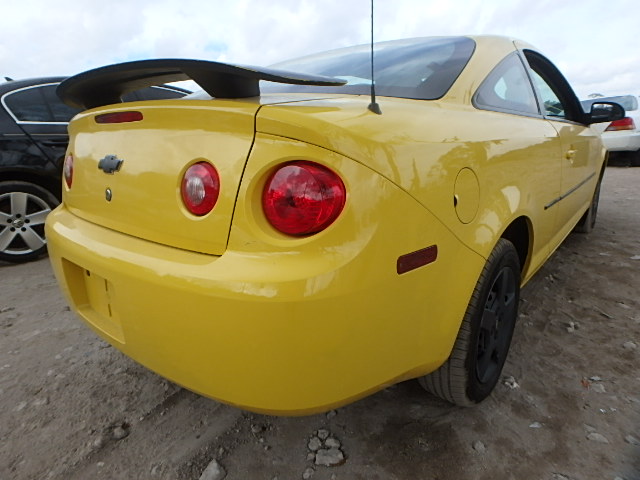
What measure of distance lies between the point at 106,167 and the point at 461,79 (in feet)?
4.22

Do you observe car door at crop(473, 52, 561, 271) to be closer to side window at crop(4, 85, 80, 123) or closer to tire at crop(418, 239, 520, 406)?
tire at crop(418, 239, 520, 406)

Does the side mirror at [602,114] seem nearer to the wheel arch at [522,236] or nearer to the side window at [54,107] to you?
the wheel arch at [522,236]

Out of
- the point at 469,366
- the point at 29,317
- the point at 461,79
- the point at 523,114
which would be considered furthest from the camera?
the point at 29,317

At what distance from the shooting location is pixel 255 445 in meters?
1.50

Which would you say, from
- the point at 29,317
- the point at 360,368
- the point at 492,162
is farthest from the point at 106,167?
the point at 29,317

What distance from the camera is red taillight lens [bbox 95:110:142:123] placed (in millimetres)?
1309

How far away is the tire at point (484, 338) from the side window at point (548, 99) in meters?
1.12

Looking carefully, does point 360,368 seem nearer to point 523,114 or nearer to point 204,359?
point 204,359

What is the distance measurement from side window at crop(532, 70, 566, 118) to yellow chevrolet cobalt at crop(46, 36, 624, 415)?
3.16ft

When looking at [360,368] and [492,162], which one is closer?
[360,368]

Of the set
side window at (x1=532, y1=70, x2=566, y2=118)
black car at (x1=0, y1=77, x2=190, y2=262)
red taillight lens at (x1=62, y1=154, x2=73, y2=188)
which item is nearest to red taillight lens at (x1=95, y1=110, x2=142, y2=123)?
red taillight lens at (x1=62, y1=154, x2=73, y2=188)

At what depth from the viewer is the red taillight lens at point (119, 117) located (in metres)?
1.31

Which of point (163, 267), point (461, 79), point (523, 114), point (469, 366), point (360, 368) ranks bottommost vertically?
point (469, 366)

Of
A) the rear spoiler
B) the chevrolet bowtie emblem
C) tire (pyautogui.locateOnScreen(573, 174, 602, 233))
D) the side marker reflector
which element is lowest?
tire (pyautogui.locateOnScreen(573, 174, 602, 233))
